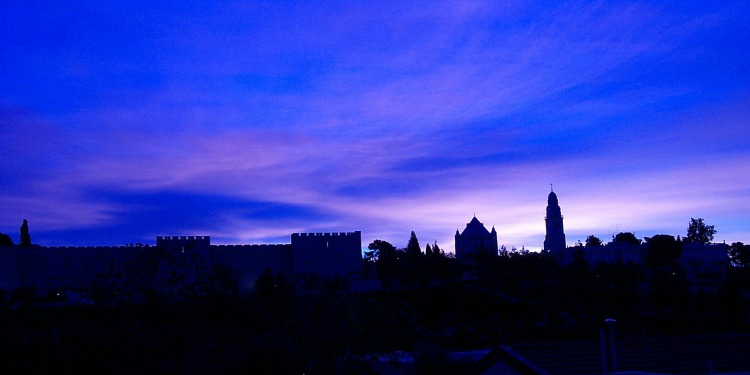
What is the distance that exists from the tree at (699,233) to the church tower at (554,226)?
Result: 1119 cm

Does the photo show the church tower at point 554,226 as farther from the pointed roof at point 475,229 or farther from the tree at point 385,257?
the tree at point 385,257

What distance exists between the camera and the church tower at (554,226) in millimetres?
75312

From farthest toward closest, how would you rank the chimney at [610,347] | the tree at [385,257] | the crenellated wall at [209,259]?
the tree at [385,257] < the crenellated wall at [209,259] < the chimney at [610,347]

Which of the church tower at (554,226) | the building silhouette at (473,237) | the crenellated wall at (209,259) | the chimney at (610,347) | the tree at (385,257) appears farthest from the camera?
the church tower at (554,226)

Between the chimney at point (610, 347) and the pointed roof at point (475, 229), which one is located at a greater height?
the pointed roof at point (475, 229)

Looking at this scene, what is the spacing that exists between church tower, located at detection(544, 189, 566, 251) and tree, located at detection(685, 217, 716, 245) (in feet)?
36.7

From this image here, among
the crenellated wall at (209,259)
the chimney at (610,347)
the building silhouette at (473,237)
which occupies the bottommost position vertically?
the chimney at (610,347)

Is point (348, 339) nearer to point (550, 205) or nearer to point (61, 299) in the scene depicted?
point (61, 299)

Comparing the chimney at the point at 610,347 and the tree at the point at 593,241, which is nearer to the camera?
the chimney at the point at 610,347

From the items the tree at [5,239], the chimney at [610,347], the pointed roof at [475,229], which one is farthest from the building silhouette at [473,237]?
the chimney at [610,347]

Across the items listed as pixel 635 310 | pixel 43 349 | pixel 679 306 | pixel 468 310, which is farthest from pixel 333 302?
pixel 679 306

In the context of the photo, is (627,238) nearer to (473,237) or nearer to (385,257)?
(473,237)

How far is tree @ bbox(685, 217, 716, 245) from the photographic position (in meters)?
69.4

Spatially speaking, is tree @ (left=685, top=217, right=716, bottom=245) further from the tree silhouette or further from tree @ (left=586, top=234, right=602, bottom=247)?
the tree silhouette
